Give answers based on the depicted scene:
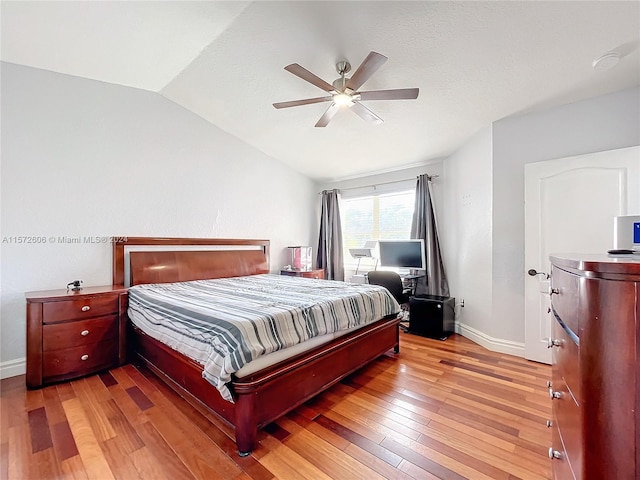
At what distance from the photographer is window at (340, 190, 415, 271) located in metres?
4.66

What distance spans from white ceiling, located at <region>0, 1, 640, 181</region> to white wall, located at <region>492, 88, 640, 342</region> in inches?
5.5

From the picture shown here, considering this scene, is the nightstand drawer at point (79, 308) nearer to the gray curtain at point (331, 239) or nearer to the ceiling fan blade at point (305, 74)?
the ceiling fan blade at point (305, 74)

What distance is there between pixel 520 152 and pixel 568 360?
8.95 feet

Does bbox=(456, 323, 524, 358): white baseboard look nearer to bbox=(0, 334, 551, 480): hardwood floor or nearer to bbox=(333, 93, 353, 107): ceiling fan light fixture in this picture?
bbox=(0, 334, 551, 480): hardwood floor

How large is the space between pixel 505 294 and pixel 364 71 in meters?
2.68

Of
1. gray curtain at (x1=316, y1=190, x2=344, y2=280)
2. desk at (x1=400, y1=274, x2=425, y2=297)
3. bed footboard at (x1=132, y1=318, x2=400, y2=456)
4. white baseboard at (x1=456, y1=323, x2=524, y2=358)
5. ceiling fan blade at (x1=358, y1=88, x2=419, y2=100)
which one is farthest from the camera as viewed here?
gray curtain at (x1=316, y1=190, x2=344, y2=280)

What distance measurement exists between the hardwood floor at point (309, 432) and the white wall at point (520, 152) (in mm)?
792

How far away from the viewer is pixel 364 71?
6.71ft

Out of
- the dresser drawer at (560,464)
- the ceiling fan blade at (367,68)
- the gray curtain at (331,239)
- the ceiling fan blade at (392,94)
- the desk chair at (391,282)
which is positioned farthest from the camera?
the gray curtain at (331,239)

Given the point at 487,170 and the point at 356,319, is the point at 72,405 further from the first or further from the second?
the point at 487,170

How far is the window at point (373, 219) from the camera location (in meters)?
4.66

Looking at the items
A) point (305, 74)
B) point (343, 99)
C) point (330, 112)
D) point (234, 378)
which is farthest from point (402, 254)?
point (234, 378)

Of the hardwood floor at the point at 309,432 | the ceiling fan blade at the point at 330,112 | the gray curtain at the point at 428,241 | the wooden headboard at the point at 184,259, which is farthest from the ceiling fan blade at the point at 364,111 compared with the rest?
the wooden headboard at the point at 184,259

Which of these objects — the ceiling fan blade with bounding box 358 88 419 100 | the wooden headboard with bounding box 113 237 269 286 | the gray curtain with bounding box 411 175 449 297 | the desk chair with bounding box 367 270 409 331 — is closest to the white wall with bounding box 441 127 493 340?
the gray curtain with bounding box 411 175 449 297
